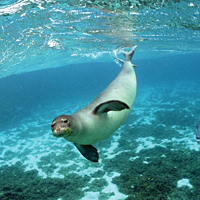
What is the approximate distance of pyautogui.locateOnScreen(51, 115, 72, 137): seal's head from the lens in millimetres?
2225

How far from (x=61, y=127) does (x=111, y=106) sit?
0.80 m

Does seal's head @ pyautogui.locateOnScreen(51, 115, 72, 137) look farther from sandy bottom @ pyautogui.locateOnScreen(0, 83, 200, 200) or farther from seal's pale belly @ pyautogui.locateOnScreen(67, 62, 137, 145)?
sandy bottom @ pyautogui.locateOnScreen(0, 83, 200, 200)

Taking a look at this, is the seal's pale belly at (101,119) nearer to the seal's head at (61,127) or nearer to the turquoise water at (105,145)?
the seal's head at (61,127)

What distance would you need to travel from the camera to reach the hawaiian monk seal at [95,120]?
2381 millimetres

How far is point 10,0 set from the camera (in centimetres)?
792

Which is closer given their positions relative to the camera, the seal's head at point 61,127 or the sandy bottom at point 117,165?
the seal's head at point 61,127

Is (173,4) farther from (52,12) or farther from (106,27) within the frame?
(52,12)

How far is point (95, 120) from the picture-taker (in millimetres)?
2854

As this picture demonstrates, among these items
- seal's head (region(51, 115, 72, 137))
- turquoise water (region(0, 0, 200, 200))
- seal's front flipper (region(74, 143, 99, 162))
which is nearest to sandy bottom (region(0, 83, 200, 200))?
turquoise water (region(0, 0, 200, 200))

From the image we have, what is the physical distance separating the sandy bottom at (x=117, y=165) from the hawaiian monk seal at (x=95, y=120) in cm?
526

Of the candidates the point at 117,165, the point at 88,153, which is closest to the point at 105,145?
the point at 117,165

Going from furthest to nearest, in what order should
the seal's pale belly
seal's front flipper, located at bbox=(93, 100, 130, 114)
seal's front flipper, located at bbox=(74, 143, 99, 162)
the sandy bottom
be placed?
the sandy bottom
seal's front flipper, located at bbox=(74, 143, 99, 162)
the seal's pale belly
seal's front flipper, located at bbox=(93, 100, 130, 114)

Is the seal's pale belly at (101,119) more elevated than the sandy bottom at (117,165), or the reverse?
the seal's pale belly at (101,119)

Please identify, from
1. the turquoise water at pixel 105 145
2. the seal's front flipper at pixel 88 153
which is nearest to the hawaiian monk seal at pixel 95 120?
the seal's front flipper at pixel 88 153
